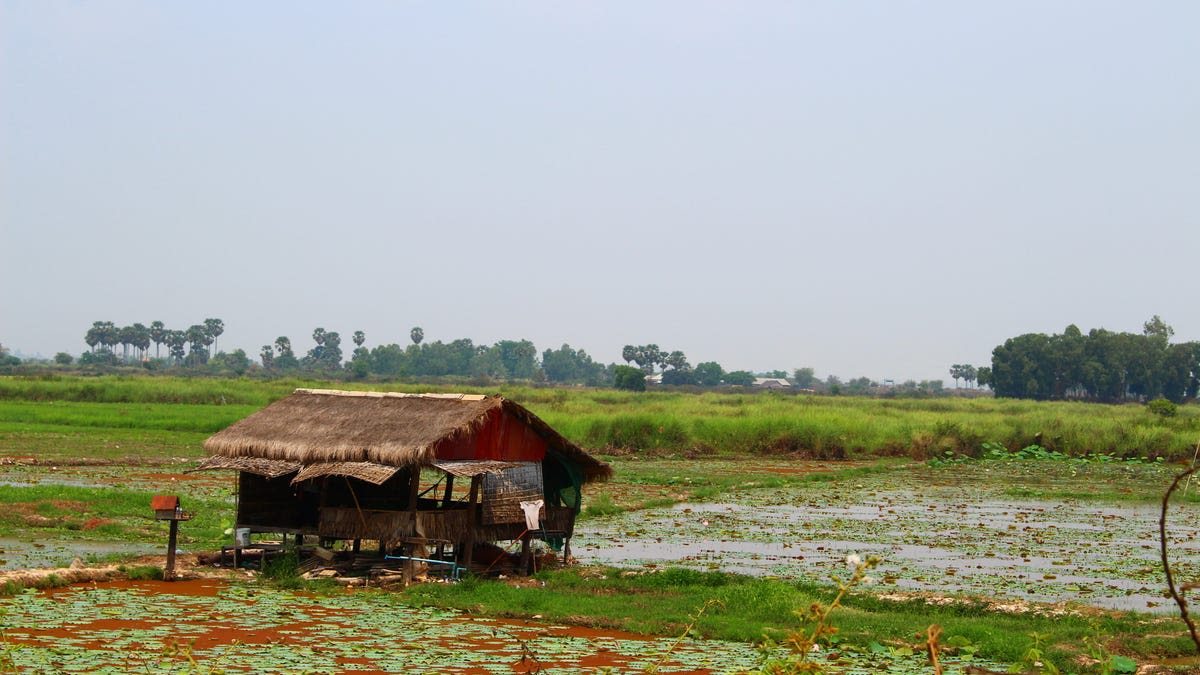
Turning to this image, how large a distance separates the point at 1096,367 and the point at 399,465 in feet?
234

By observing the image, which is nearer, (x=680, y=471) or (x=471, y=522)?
(x=471, y=522)

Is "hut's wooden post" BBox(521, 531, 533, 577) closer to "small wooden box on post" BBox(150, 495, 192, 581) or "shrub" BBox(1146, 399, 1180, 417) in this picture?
"small wooden box on post" BBox(150, 495, 192, 581)

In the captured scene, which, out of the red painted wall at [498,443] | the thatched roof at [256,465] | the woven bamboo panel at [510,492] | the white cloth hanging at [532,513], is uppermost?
the red painted wall at [498,443]

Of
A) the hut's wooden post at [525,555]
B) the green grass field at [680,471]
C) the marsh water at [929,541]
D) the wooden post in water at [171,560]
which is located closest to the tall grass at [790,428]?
the green grass field at [680,471]

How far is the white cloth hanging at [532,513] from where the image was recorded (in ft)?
49.0

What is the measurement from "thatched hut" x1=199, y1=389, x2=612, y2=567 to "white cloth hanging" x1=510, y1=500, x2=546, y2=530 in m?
0.02

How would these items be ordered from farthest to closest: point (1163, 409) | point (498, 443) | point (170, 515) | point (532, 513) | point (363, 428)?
point (1163, 409), point (498, 443), point (532, 513), point (363, 428), point (170, 515)

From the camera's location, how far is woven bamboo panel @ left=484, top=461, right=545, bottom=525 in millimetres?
14766

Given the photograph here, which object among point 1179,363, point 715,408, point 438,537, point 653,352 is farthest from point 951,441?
point 653,352

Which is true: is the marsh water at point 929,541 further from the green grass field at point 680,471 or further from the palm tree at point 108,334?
the palm tree at point 108,334

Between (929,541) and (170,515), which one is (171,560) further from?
(929,541)

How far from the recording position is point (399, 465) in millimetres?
13984

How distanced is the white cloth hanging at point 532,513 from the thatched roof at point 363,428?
1.06 m

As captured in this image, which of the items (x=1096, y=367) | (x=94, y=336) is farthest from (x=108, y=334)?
(x=1096, y=367)
